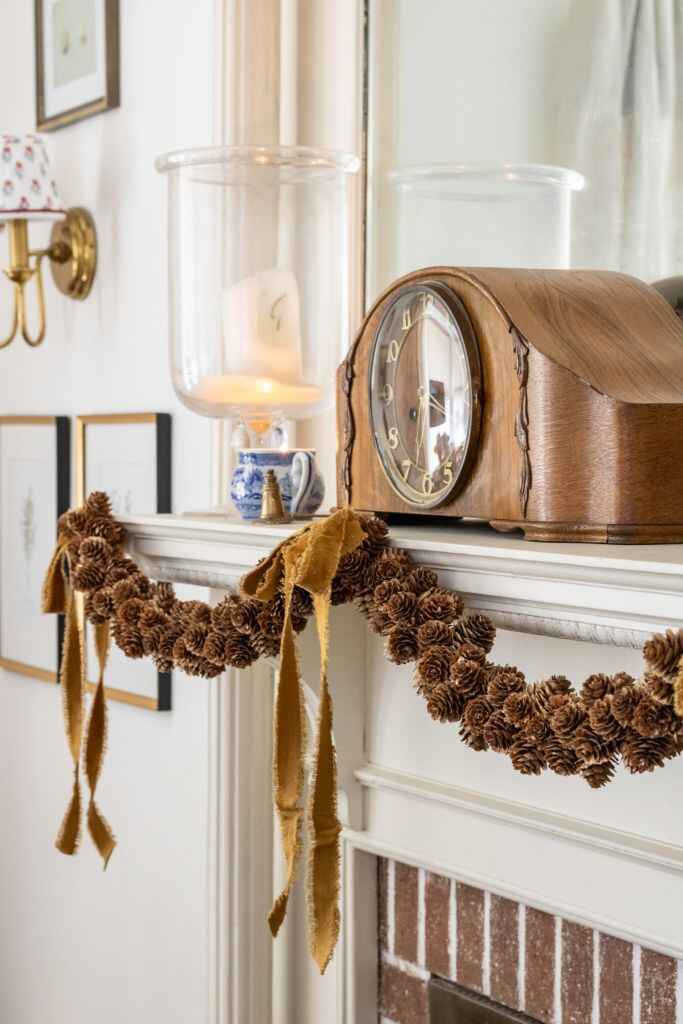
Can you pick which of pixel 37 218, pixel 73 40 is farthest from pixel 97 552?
pixel 73 40

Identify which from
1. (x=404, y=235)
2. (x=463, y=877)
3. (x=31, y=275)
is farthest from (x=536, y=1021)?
(x=31, y=275)

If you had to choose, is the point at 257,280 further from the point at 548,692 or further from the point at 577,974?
the point at 577,974

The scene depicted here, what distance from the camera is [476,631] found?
1038 mm

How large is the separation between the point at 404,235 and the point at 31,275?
76 centimetres

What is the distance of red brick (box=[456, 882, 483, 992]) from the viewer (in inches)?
58.6

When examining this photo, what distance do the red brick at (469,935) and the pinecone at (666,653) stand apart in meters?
0.74

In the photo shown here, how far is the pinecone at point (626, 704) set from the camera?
86 centimetres

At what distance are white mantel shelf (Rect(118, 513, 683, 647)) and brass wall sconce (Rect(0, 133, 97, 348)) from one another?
95cm

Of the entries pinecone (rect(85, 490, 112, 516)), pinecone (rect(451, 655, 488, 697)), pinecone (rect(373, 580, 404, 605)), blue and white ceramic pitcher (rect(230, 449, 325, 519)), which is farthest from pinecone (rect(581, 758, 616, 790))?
pinecone (rect(85, 490, 112, 516))

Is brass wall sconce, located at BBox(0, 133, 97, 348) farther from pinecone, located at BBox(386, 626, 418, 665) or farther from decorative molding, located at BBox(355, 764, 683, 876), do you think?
pinecone, located at BBox(386, 626, 418, 665)

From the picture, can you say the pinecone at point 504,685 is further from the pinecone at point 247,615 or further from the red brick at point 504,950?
the red brick at point 504,950

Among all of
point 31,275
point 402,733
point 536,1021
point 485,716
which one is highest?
point 31,275

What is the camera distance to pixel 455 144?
4.84 ft

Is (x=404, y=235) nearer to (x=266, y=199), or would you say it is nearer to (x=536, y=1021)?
(x=266, y=199)
